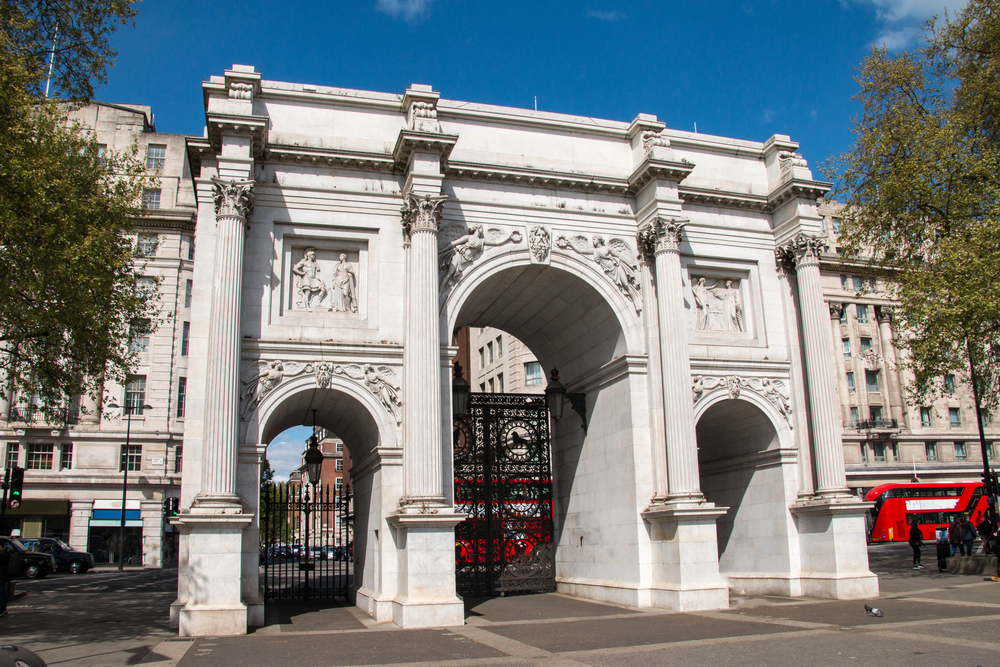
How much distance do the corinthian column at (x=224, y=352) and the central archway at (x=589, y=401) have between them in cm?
488

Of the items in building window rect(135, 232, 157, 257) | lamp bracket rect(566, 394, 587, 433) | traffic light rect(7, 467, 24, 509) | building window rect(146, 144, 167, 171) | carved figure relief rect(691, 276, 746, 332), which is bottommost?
traffic light rect(7, 467, 24, 509)

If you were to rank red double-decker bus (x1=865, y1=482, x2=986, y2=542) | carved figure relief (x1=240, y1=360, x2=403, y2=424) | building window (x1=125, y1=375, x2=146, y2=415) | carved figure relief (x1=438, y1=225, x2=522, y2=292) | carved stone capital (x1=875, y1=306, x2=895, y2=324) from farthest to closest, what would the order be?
carved stone capital (x1=875, y1=306, x2=895, y2=324), building window (x1=125, y1=375, x2=146, y2=415), red double-decker bus (x1=865, y1=482, x2=986, y2=542), carved figure relief (x1=438, y1=225, x2=522, y2=292), carved figure relief (x1=240, y1=360, x2=403, y2=424)

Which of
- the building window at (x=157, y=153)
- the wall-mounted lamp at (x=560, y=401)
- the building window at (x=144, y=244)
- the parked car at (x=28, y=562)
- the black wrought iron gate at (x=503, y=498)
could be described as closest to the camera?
the wall-mounted lamp at (x=560, y=401)

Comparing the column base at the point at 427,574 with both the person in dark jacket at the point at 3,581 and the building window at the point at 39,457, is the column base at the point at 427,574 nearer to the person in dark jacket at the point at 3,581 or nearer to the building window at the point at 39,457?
the person in dark jacket at the point at 3,581

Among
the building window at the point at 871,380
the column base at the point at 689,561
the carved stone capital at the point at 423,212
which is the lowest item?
the column base at the point at 689,561

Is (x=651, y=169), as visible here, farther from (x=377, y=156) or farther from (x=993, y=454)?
(x=993, y=454)

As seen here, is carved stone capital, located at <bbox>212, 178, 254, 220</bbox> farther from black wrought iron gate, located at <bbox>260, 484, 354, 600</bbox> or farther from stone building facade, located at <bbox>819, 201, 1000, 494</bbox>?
stone building facade, located at <bbox>819, 201, 1000, 494</bbox>

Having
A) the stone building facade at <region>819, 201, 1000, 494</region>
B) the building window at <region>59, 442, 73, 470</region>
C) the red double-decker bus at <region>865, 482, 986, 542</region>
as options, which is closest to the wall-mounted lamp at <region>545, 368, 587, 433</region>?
the red double-decker bus at <region>865, 482, 986, 542</region>

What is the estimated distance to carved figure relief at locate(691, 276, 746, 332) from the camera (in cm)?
2125

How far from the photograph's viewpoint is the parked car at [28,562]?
32.0 metres

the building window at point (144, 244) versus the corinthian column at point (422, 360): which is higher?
the building window at point (144, 244)

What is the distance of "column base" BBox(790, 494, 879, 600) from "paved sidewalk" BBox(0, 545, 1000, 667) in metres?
0.62

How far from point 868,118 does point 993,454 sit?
4629 cm

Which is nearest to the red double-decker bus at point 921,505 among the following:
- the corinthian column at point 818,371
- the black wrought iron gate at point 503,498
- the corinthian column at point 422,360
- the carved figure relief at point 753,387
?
the carved figure relief at point 753,387
